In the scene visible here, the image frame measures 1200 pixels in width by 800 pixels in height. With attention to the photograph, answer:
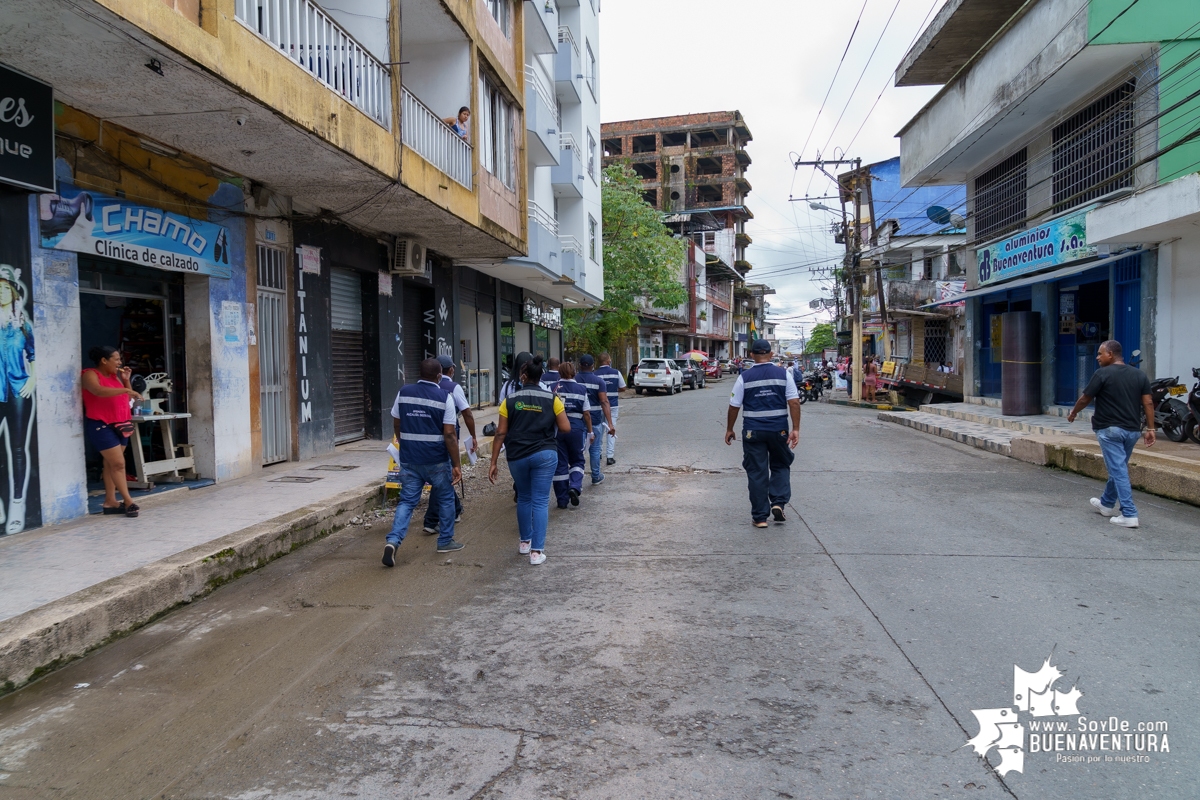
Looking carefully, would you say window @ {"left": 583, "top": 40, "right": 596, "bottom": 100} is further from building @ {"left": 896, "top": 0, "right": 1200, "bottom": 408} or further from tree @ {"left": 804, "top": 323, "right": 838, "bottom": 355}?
tree @ {"left": 804, "top": 323, "right": 838, "bottom": 355}

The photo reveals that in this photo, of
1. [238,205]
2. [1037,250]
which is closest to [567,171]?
[1037,250]

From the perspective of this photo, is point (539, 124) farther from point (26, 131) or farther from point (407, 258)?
point (26, 131)

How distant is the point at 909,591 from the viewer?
519 centimetres

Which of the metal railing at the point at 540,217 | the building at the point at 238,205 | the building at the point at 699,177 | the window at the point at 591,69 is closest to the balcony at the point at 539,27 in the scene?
the building at the point at 238,205

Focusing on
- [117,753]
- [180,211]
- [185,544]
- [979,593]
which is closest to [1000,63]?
[979,593]

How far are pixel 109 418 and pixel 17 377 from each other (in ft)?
2.73

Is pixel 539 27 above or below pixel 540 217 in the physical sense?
above

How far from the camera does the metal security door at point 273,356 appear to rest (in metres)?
10.1

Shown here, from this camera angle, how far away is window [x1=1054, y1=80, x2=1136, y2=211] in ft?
44.5

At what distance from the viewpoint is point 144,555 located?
579cm

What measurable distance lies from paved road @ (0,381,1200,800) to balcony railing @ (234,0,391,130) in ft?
16.4

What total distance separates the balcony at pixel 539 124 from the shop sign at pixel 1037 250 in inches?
442

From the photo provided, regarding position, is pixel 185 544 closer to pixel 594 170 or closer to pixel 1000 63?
pixel 1000 63

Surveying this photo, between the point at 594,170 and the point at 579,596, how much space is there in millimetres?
24579
